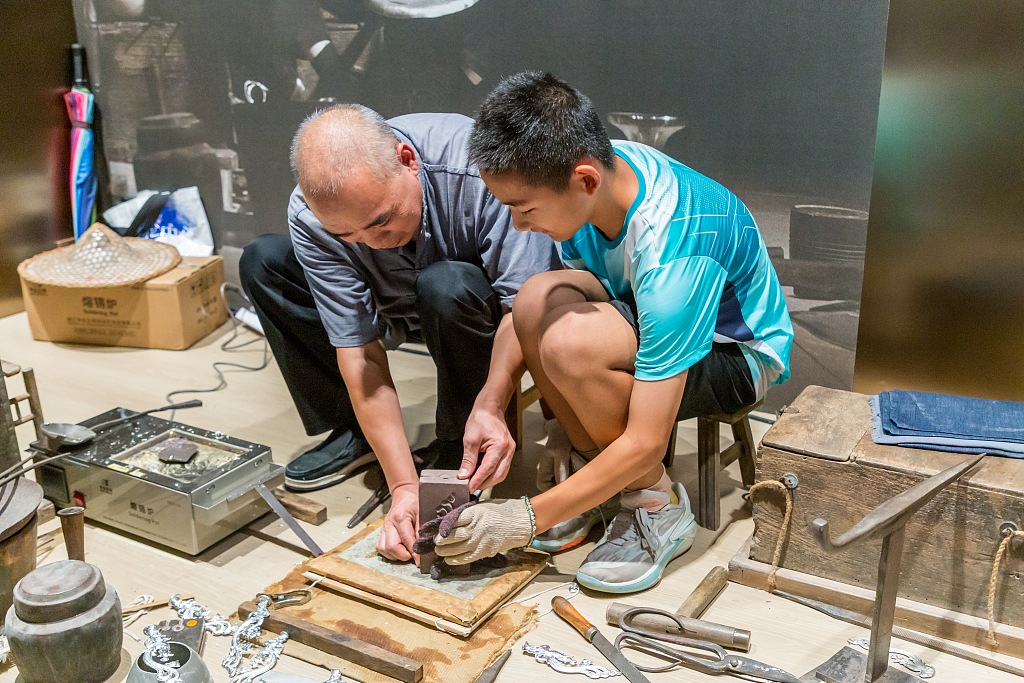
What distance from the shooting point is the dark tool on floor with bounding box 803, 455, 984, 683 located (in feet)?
4.04

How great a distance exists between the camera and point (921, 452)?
1.65m

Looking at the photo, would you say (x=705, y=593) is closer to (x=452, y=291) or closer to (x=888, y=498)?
(x=888, y=498)

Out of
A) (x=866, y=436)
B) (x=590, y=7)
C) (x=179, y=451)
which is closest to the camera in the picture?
(x=866, y=436)

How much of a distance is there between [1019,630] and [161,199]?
132 inches

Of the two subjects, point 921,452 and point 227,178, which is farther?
point 227,178

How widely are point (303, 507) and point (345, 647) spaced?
57 centimetres

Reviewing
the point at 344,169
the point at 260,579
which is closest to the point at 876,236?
the point at 344,169

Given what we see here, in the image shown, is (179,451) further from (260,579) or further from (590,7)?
(590,7)

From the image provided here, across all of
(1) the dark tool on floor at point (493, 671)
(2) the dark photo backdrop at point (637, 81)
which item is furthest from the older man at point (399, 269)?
(2) the dark photo backdrop at point (637, 81)

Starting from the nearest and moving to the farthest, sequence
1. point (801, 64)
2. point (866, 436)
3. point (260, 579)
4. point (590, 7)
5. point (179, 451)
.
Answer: point (866, 436) → point (260, 579) → point (179, 451) → point (801, 64) → point (590, 7)

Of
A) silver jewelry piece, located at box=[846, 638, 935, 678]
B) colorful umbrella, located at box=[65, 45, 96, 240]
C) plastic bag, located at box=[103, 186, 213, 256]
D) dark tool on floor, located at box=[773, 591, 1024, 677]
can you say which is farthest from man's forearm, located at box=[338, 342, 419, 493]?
colorful umbrella, located at box=[65, 45, 96, 240]

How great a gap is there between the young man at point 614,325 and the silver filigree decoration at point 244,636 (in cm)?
38

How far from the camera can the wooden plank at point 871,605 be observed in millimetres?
1586

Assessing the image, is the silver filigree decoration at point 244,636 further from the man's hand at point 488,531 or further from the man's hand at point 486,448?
the man's hand at point 486,448
